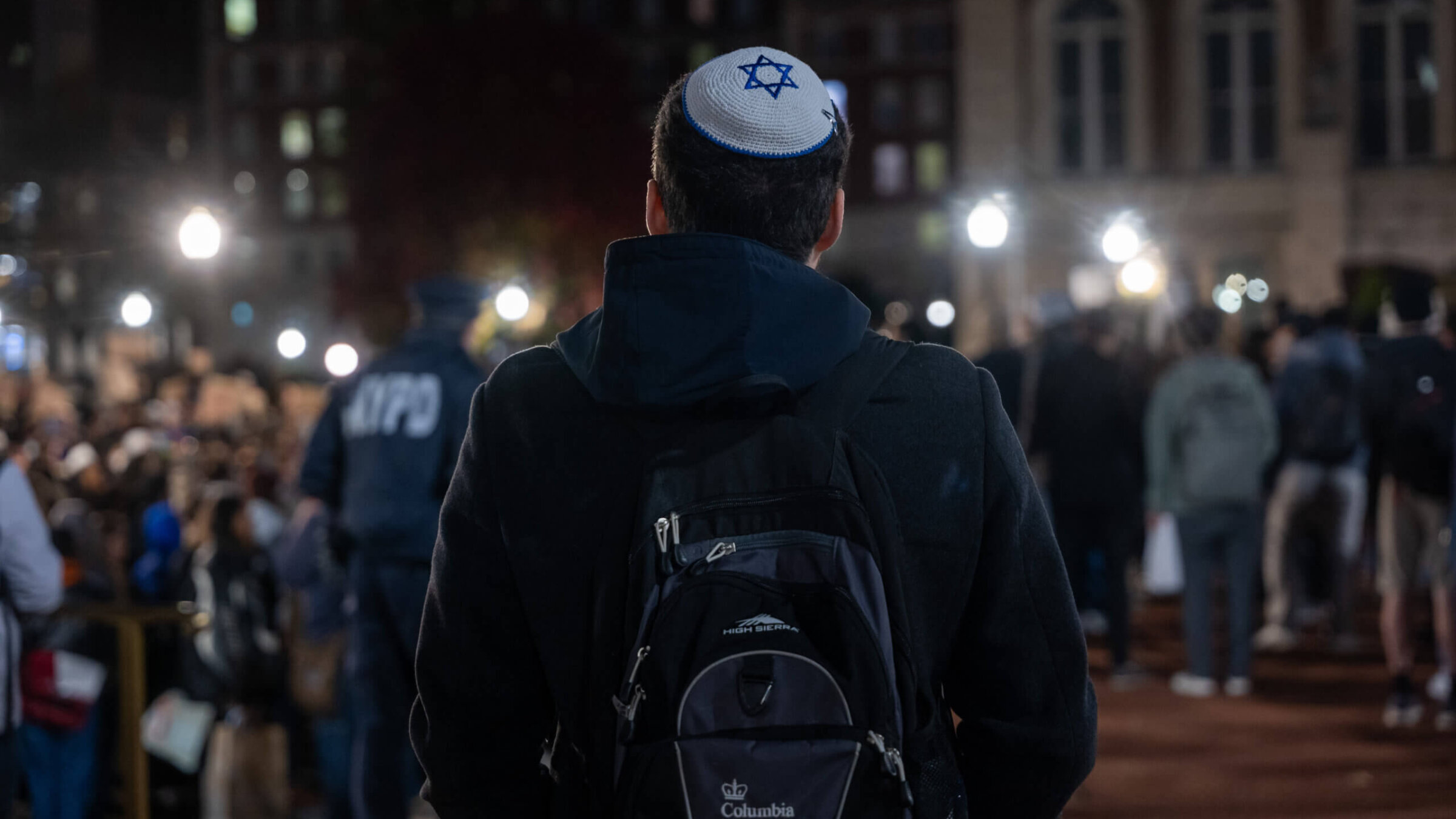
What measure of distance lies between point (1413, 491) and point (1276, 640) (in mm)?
2809

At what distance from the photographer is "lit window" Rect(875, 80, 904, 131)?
6788cm

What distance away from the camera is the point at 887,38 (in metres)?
66.8

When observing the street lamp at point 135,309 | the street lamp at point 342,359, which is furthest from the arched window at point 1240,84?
the street lamp at point 135,309

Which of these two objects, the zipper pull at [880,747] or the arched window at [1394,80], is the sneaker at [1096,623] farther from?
the arched window at [1394,80]

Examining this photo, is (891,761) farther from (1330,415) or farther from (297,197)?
(297,197)

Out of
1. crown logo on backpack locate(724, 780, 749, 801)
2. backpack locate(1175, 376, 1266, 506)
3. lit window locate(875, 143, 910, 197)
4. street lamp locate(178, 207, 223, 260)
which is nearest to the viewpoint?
crown logo on backpack locate(724, 780, 749, 801)

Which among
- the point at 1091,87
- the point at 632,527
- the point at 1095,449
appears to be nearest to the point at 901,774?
the point at 632,527

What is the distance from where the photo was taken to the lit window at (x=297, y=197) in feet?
267

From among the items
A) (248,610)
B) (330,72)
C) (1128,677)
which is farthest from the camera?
(330,72)

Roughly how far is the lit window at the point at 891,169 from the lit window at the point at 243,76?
35.3 meters

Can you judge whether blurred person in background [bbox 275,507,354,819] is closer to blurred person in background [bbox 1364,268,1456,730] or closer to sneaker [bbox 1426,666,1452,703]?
blurred person in background [bbox 1364,268,1456,730]

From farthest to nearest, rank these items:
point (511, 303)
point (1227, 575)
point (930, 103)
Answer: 1. point (930, 103)
2. point (511, 303)
3. point (1227, 575)

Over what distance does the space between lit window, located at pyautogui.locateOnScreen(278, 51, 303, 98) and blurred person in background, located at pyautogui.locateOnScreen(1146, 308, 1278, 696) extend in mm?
78036

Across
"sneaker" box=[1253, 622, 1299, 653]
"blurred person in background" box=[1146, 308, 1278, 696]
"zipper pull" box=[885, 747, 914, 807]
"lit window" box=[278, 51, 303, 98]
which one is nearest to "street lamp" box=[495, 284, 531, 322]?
"sneaker" box=[1253, 622, 1299, 653]
